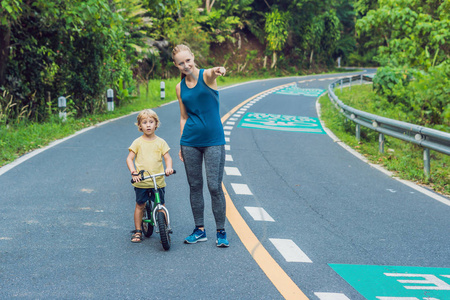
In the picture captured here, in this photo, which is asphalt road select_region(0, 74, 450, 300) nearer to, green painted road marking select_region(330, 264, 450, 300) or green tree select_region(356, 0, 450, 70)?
green painted road marking select_region(330, 264, 450, 300)

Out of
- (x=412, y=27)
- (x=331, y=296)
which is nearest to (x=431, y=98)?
(x=412, y=27)

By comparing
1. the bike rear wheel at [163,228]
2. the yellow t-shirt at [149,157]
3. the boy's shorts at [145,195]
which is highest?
the yellow t-shirt at [149,157]

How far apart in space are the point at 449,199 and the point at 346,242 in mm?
3088

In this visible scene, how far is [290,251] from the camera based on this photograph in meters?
5.40

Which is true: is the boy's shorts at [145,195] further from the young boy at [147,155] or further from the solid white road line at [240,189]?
the solid white road line at [240,189]

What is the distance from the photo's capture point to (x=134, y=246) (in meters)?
5.49

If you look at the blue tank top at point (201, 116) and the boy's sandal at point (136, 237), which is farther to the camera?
the boy's sandal at point (136, 237)

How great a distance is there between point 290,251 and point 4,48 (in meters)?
11.7

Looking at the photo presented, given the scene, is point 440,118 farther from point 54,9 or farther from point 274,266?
point 274,266

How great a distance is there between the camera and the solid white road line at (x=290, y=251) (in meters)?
5.16

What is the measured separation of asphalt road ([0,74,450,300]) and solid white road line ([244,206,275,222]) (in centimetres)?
1

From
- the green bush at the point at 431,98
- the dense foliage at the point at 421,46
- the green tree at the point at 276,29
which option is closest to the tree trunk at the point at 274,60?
the green tree at the point at 276,29

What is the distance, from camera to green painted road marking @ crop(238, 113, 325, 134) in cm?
1686

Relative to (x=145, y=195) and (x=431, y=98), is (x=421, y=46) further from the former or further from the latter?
(x=145, y=195)
